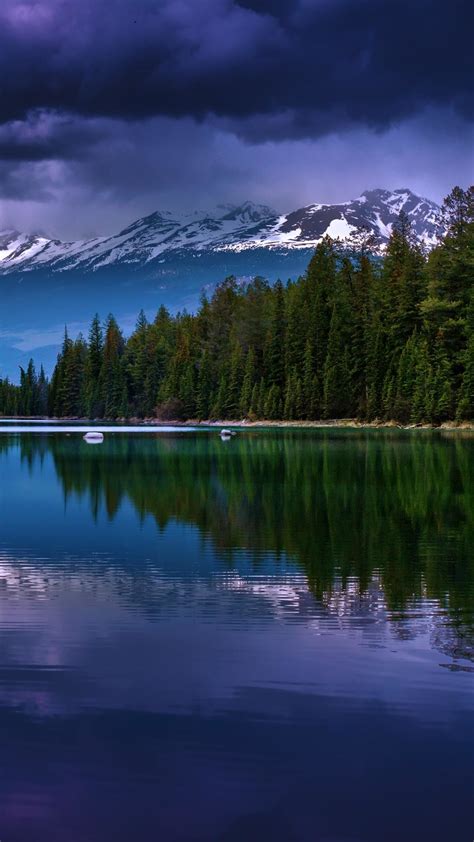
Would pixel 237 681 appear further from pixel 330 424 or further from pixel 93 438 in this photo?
pixel 330 424

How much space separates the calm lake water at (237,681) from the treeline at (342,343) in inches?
2687

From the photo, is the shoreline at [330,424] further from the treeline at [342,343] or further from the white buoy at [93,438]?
the white buoy at [93,438]

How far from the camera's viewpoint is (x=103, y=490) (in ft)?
115

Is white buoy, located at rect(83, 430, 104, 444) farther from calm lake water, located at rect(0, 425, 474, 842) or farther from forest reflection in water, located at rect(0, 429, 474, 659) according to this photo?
calm lake water, located at rect(0, 425, 474, 842)

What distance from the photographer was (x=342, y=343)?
122 metres

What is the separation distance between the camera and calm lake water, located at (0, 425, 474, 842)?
7836 millimetres

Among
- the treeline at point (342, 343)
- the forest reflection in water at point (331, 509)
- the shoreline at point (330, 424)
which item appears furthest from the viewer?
the treeline at point (342, 343)

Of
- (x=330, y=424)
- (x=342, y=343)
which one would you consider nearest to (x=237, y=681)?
(x=330, y=424)

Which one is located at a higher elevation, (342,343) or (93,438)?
(342,343)

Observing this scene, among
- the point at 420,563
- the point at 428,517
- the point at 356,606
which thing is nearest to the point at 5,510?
the point at 428,517

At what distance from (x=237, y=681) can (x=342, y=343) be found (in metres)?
112

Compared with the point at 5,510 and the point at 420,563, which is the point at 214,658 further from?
the point at 5,510

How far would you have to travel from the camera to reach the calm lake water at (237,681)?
784 cm

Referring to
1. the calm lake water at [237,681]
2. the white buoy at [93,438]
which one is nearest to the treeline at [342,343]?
the white buoy at [93,438]
